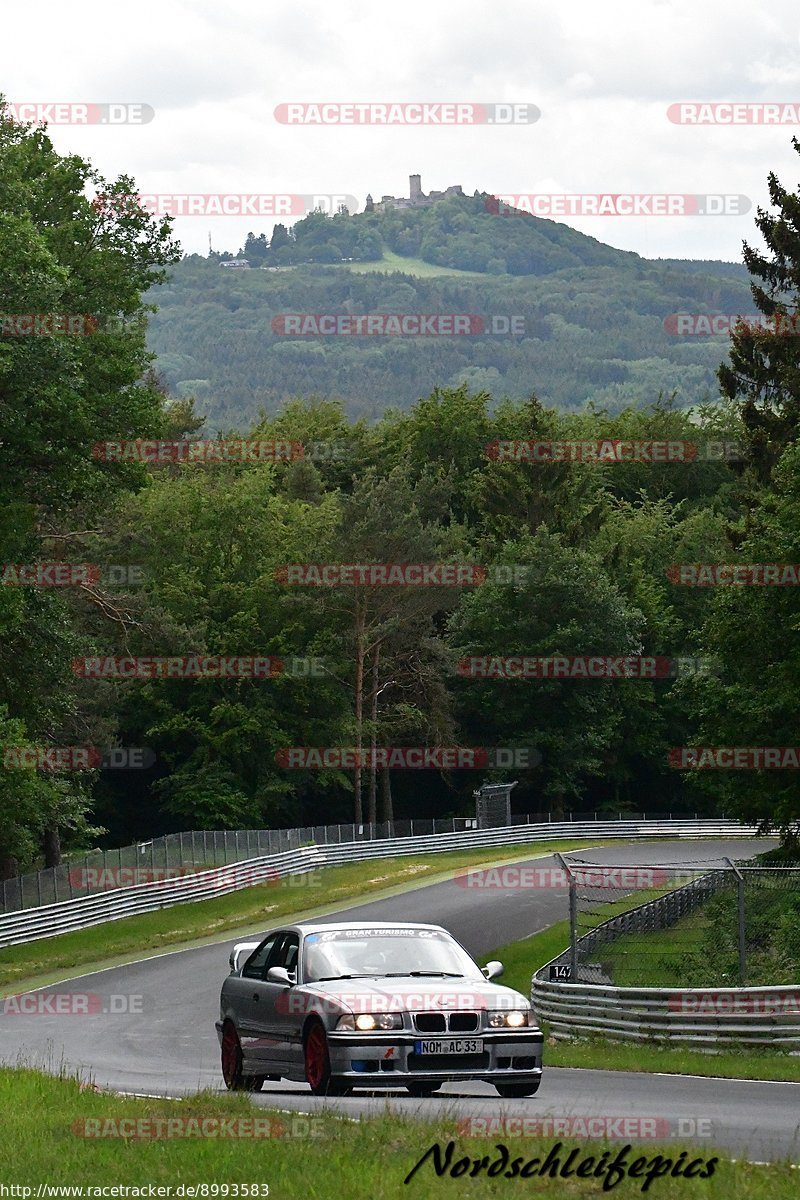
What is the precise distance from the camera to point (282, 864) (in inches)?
2247

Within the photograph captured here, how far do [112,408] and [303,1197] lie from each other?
31.9 meters

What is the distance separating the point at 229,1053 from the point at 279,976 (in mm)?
1757

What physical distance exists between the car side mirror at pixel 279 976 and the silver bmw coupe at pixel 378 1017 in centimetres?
1

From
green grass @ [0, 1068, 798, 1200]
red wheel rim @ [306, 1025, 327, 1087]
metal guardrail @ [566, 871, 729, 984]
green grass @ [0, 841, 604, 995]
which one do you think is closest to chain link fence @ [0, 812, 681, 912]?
green grass @ [0, 841, 604, 995]

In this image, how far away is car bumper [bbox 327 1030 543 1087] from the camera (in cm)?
1315

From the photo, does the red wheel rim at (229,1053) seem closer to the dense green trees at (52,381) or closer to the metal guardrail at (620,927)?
the metal guardrail at (620,927)

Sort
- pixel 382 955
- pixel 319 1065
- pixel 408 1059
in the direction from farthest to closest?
pixel 382 955 → pixel 319 1065 → pixel 408 1059

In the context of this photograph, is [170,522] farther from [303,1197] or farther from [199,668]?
[303,1197]

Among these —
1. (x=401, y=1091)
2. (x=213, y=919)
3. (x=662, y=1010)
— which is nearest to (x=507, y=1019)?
(x=401, y=1091)

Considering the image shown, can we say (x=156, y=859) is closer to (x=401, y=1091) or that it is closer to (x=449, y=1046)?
(x=401, y=1091)

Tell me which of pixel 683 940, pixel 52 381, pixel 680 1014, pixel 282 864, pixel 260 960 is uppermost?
pixel 52 381

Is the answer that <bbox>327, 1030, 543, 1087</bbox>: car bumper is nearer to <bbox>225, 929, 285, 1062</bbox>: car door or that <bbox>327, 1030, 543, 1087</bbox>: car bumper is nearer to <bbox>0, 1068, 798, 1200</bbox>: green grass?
<bbox>0, 1068, 798, 1200</bbox>: green grass

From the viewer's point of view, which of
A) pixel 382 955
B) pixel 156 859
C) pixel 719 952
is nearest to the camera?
pixel 382 955

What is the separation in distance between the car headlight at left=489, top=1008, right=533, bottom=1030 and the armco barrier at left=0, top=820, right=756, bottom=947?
2957cm
